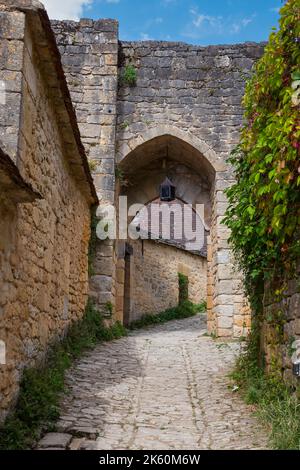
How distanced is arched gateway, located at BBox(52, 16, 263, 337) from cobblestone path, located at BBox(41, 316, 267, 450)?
87.4 inches

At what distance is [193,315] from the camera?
15492 millimetres

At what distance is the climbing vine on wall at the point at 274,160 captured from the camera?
3355mm

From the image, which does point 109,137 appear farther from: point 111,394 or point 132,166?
point 111,394

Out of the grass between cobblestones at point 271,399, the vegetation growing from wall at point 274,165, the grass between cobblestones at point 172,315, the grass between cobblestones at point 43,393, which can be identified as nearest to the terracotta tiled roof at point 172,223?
the grass between cobblestones at point 172,315

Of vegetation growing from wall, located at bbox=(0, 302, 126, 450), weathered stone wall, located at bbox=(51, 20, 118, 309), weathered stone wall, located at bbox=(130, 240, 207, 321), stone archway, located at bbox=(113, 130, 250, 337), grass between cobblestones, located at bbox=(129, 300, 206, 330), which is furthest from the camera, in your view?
weathered stone wall, located at bbox=(130, 240, 207, 321)

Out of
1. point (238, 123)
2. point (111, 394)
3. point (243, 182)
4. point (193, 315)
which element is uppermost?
point (238, 123)

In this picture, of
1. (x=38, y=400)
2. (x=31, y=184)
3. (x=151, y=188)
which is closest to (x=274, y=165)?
(x=31, y=184)

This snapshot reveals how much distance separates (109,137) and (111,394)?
516cm

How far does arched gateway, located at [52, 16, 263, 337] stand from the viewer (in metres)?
8.58

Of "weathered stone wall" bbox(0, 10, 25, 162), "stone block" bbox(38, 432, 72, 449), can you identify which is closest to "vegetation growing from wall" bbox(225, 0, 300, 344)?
"weathered stone wall" bbox(0, 10, 25, 162)

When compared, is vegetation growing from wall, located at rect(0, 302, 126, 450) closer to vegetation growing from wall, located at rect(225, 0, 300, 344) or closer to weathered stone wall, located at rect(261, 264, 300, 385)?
weathered stone wall, located at rect(261, 264, 300, 385)

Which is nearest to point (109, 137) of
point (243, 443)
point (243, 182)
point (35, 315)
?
point (243, 182)

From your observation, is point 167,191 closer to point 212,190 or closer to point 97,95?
point 212,190
